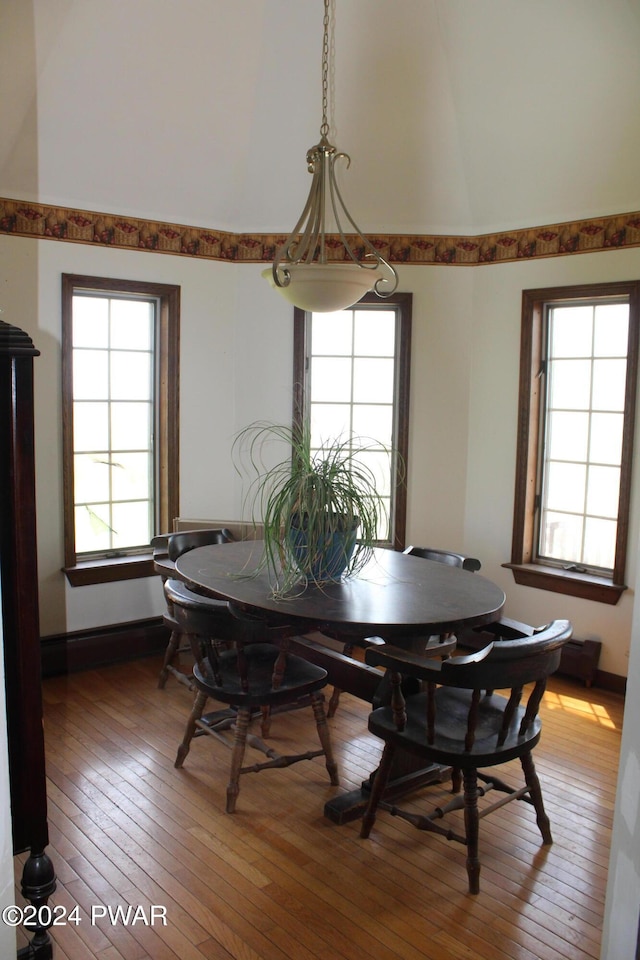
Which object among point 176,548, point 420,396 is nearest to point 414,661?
point 176,548

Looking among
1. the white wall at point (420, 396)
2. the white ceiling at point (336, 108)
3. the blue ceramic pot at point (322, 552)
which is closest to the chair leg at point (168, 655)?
the white wall at point (420, 396)

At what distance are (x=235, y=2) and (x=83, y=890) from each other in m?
4.00

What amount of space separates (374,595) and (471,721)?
2.23 ft

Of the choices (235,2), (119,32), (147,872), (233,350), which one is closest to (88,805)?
(147,872)

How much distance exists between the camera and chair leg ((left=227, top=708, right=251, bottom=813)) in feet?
9.52

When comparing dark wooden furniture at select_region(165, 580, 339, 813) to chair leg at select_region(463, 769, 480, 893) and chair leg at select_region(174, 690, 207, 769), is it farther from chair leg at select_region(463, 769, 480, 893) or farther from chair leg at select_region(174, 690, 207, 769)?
chair leg at select_region(463, 769, 480, 893)

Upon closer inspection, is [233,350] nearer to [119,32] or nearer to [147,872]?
[119,32]

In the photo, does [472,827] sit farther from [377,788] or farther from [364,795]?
[364,795]

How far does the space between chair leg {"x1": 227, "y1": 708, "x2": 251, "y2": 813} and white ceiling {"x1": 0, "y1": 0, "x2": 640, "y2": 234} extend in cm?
304

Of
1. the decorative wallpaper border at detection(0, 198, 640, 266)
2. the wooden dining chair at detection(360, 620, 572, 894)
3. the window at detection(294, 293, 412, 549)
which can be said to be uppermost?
the decorative wallpaper border at detection(0, 198, 640, 266)

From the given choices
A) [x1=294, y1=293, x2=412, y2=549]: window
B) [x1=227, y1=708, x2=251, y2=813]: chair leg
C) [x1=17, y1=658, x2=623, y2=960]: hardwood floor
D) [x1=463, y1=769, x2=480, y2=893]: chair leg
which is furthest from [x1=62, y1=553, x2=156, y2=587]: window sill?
[x1=463, y1=769, x2=480, y2=893]: chair leg

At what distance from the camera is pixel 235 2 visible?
12.4ft

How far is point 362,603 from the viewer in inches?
109

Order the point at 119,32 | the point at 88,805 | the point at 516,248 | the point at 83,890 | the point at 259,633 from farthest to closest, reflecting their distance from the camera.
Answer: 1. the point at 516,248
2. the point at 119,32
3. the point at 88,805
4. the point at 259,633
5. the point at 83,890
